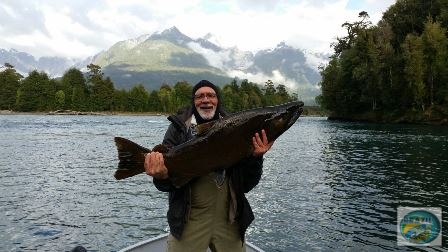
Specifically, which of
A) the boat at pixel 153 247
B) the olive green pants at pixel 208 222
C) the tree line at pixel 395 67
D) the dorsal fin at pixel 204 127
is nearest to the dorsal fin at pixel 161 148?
the dorsal fin at pixel 204 127

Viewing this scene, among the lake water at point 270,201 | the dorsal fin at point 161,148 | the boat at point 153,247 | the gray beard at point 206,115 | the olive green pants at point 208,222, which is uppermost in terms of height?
the gray beard at point 206,115

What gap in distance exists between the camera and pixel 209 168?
4.93m

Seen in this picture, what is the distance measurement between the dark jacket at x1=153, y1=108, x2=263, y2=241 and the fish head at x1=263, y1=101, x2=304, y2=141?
0.45m

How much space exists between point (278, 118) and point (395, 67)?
85.9m

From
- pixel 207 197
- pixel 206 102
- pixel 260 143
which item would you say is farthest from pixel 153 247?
pixel 260 143

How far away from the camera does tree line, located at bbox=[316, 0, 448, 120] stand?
7750 cm

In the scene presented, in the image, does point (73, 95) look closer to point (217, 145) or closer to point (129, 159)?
point (129, 159)

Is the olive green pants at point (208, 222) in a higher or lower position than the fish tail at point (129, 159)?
lower

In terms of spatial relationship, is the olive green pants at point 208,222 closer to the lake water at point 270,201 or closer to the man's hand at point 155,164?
the man's hand at point 155,164

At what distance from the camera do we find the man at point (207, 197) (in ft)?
17.2

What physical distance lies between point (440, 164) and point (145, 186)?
19.7 meters

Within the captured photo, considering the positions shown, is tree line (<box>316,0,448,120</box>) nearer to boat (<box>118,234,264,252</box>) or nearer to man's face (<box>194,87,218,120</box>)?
boat (<box>118,234,264,252</box>)

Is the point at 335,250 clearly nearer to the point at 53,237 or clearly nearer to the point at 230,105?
the point at 53,237

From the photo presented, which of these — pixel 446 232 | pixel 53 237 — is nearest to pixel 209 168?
pixel 53 237
